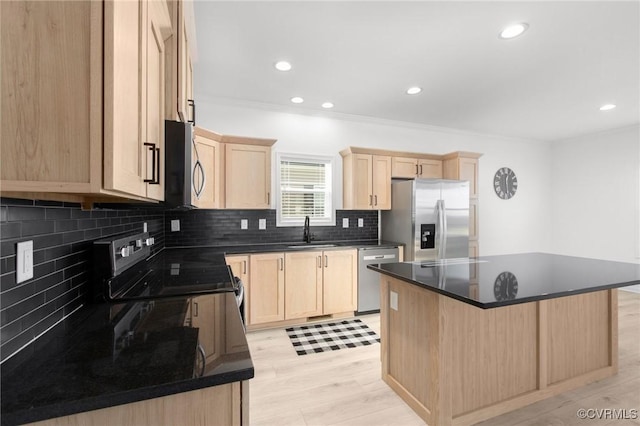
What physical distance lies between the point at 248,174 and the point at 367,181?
62.5 inches

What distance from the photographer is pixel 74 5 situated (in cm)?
69

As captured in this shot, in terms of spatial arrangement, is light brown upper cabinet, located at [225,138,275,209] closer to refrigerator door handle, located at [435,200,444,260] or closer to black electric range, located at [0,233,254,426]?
black electric range, located at [0,233,254,426]

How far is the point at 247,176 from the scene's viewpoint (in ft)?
11.1

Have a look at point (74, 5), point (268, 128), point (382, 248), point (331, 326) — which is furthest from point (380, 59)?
point (331, 326)

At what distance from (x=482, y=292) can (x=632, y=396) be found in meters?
1.70

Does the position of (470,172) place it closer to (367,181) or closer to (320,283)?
(367,181)

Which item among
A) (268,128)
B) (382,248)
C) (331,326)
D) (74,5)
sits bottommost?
(331,326)

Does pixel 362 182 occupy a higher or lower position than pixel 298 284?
higher

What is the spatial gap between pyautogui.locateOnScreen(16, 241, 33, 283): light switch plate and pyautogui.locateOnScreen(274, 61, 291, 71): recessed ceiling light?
243 cm

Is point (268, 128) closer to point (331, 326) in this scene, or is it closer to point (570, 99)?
point (331, 326)

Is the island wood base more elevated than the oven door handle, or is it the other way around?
the oven door handle

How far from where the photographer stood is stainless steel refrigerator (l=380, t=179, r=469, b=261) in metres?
3.68

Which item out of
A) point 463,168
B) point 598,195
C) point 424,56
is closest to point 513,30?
point 424,56

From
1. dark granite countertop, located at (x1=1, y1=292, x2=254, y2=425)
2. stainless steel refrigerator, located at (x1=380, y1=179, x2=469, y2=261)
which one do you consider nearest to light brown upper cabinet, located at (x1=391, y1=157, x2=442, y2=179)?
stainless steel refrigerator, located at (x1=380, y1=179, x2=469, y2=261)
